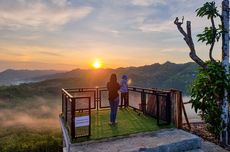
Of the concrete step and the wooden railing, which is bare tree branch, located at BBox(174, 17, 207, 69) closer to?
the wooden railing

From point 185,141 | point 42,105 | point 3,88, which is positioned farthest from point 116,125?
point 3,88

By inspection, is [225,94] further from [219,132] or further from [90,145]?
[90,145]

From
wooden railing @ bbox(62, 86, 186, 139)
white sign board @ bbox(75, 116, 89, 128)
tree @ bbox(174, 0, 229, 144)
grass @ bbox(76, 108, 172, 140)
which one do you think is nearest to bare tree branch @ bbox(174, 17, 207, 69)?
tree @ bbox(174, 0, 229, 144)

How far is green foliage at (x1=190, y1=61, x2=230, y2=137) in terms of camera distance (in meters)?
10.1

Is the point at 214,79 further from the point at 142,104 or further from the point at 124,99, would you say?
the point at 124,99

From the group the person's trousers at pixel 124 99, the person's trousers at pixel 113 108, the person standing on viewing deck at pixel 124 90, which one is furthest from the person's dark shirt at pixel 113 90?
the person's trousers at pixel 124 99

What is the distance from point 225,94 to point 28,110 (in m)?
67.1

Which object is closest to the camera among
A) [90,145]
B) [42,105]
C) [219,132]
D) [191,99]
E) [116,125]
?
[90,145]

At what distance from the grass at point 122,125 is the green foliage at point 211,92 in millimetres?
2260

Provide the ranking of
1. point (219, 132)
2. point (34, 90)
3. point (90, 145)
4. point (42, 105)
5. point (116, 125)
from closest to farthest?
point (90, 145) → point (116, 125) → point (219, 132) → point (42, 105) → point (34, 90)

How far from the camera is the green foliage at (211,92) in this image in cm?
1015

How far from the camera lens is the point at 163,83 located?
103m

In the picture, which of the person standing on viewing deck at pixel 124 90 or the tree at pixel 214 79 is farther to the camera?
the person standing on viewing deck at pixel 124 90

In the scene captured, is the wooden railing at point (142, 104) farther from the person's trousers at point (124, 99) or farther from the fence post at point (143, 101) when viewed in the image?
the person's trousers at point (124, 99)
